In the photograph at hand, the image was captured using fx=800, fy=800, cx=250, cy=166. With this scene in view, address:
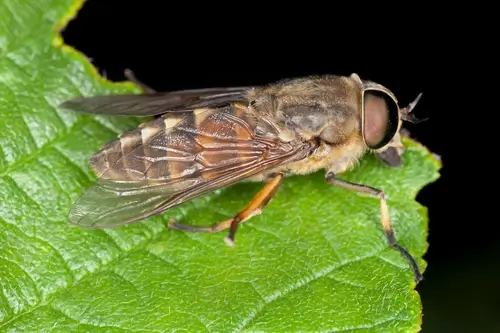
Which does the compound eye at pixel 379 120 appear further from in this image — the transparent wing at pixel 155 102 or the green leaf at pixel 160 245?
the transparent wing at pixel 155 102

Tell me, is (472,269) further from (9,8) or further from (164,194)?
(9,8)

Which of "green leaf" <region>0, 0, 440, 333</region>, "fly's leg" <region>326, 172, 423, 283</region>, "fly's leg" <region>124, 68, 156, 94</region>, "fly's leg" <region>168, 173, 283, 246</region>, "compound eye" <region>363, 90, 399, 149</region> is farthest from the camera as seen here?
"fly's leg" <region>124, 68, 156, 94</region>

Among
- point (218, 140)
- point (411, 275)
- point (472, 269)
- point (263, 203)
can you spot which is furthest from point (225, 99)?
point (472, 269)

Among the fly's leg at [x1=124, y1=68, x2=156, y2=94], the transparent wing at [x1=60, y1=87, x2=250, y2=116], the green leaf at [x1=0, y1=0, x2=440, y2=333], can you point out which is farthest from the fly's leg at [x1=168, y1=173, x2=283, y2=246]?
the fly's leg at [x1=124, y1=68, x2=156, y2=94]

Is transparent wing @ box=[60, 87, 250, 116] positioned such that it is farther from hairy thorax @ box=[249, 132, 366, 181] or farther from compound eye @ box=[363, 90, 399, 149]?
compound eye @ box=[363, 90, 399, 149]

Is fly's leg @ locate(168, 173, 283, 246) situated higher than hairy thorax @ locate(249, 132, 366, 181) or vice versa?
hairy thorax @ locate(249, 132, 366, 181)

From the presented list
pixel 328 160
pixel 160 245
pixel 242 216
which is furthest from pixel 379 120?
pixel 160 245

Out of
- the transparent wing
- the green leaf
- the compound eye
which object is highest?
the transparent wing
